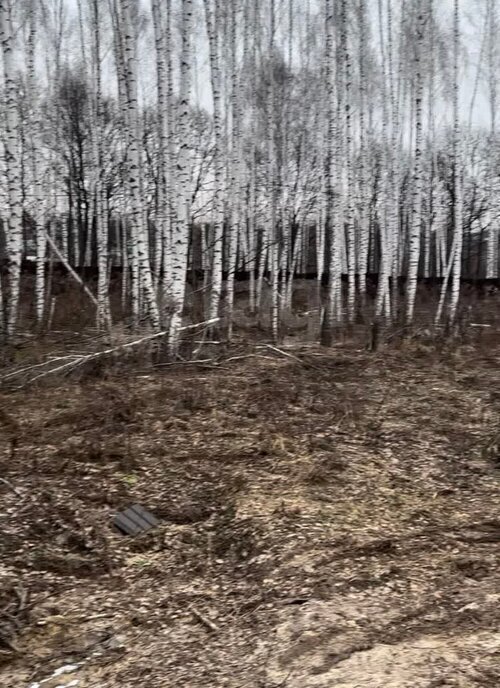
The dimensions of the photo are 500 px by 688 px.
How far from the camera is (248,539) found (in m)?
4.34

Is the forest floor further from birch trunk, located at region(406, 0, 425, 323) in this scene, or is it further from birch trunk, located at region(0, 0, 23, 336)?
birch trunk, located at region(406, 0, 425, 323)

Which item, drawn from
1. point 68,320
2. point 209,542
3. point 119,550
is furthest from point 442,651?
point 68,320

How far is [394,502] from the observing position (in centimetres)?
489

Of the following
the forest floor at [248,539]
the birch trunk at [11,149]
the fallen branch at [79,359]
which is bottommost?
the forest floor at [248,539]

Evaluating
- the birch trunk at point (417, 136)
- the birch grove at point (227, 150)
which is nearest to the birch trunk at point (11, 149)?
the birch grove at point (227, 150)

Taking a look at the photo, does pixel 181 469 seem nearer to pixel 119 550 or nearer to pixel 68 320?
pixel 119 550

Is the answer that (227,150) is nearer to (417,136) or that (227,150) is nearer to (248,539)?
(417,136)

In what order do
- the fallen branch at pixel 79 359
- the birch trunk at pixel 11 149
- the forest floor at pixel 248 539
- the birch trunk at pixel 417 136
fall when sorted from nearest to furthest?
1. the forest floor at pixel 248 539
2. the fallen branch at pixel 79 359
3. the birch trunk at pixel 11 149
4. the birch trunk at pixel 417 136

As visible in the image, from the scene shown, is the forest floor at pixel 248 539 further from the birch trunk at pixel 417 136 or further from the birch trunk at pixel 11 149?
the birch trunk at pixel 417 136

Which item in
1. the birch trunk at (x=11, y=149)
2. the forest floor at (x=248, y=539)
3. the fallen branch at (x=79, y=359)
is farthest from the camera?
the birch trunk at (x=11, y=149)

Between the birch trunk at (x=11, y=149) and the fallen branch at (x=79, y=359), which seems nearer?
the fallen branch at (x=79, y=359)

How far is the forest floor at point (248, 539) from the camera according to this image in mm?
3102

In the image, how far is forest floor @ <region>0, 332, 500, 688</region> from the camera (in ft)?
10.2

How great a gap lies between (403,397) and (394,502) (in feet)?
10.7
